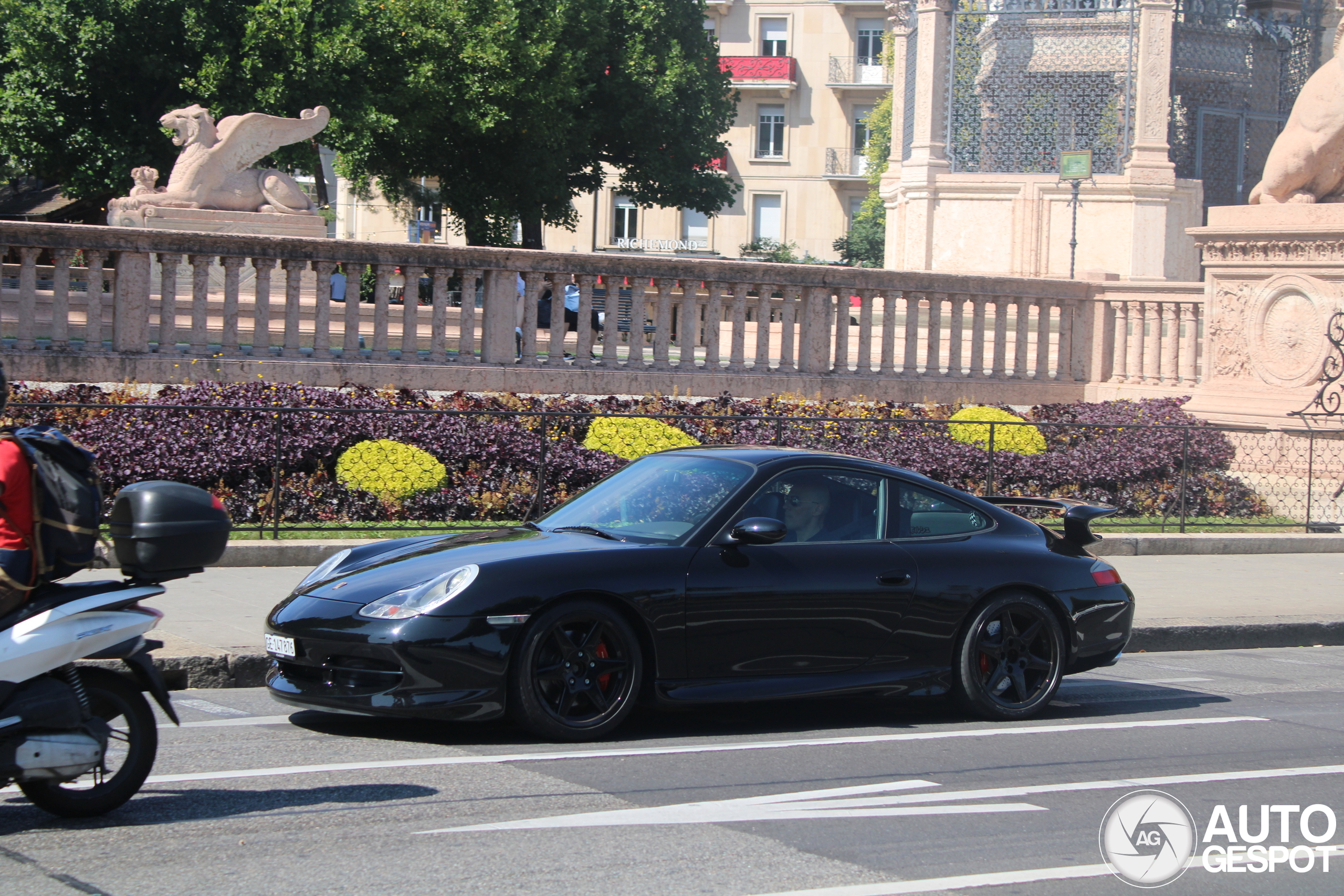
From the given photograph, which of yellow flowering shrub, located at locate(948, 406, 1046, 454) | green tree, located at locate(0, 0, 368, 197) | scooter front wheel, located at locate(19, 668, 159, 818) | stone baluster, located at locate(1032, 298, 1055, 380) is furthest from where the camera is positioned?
green tree, located at locate(0, 0, 368, 197)

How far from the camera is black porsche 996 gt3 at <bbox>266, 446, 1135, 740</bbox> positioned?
656 centimetres

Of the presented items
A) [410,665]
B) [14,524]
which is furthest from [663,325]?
[14,524]

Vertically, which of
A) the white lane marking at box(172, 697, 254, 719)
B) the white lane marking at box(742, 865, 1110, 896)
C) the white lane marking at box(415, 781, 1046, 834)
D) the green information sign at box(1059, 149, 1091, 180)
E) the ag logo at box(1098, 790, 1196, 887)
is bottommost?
the white lane marking at box(172, 697, 254, 719)

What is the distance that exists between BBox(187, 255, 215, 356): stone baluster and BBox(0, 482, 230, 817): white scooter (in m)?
8.69

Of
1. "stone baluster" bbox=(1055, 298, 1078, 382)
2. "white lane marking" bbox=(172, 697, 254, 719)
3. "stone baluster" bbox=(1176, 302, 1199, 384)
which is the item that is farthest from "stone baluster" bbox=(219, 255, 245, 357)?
"stone baluster" bbox=(1176, 302, 1199, 384)

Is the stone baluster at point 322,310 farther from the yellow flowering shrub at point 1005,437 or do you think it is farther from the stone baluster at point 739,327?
the yellow flowering shrub at point 1005,437

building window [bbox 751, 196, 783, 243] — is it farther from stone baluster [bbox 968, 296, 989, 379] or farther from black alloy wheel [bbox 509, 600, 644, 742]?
black alloy wheel [bbox 509, 600, 644, 742]

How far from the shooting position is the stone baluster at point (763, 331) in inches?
642

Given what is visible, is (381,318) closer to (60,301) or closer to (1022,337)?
(60,301)

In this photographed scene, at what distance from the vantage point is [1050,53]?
26125mm

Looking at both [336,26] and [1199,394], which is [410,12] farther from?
[1199,394]

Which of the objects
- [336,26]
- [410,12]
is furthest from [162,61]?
[410,12]

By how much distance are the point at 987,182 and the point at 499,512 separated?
15.6 metres

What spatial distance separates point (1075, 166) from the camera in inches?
891
